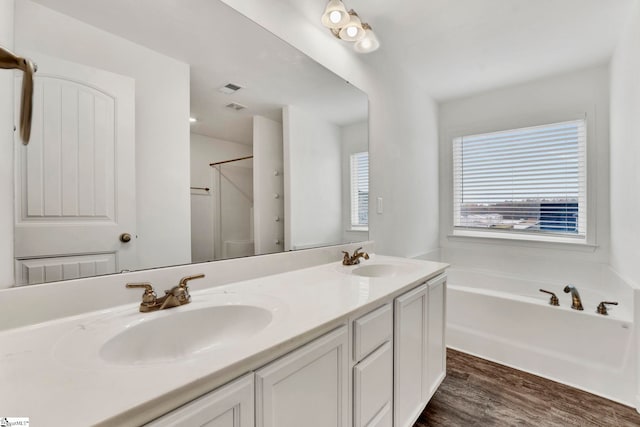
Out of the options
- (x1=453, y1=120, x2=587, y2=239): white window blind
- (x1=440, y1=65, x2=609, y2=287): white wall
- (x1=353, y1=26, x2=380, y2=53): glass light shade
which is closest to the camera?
(x1=353, y1=26, x2=380, y2=53): glass light shade

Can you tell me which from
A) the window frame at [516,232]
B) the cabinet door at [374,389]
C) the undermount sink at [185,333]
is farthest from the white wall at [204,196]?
the window frame at [516,232]

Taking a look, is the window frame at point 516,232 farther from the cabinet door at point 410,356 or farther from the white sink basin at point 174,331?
the white sink basin at point 174,331

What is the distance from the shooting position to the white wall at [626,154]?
167 cm

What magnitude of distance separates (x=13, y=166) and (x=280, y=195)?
967 mm

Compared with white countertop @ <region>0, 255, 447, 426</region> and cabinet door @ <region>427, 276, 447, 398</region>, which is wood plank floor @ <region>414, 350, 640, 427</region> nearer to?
cabinet door @ <region>427, 276, 447, 398</region>

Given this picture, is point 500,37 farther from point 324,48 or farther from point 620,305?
point 620,305

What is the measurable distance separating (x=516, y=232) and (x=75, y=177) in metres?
3.43

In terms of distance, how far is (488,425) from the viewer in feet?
4.86

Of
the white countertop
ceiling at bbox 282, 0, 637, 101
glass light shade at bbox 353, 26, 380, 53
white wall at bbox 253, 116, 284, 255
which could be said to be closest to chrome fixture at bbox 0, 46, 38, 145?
the white countertop

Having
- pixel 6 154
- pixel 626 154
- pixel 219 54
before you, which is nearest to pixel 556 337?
pixel 626 154

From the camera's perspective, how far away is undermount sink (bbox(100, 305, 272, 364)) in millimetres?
745

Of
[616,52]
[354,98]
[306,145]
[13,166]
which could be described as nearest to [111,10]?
[13,166]

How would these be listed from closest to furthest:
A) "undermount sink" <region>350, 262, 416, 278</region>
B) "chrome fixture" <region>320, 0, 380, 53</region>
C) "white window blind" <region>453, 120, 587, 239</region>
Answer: "chrome fixture" <region>320, 0, 380, 53</region>
"undermount sink" <region>350, 262, 416, 278</region>
"white window blind" <region>453, 120, 587, 239</region>

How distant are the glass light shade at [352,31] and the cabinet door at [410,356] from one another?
1477 millimetres
